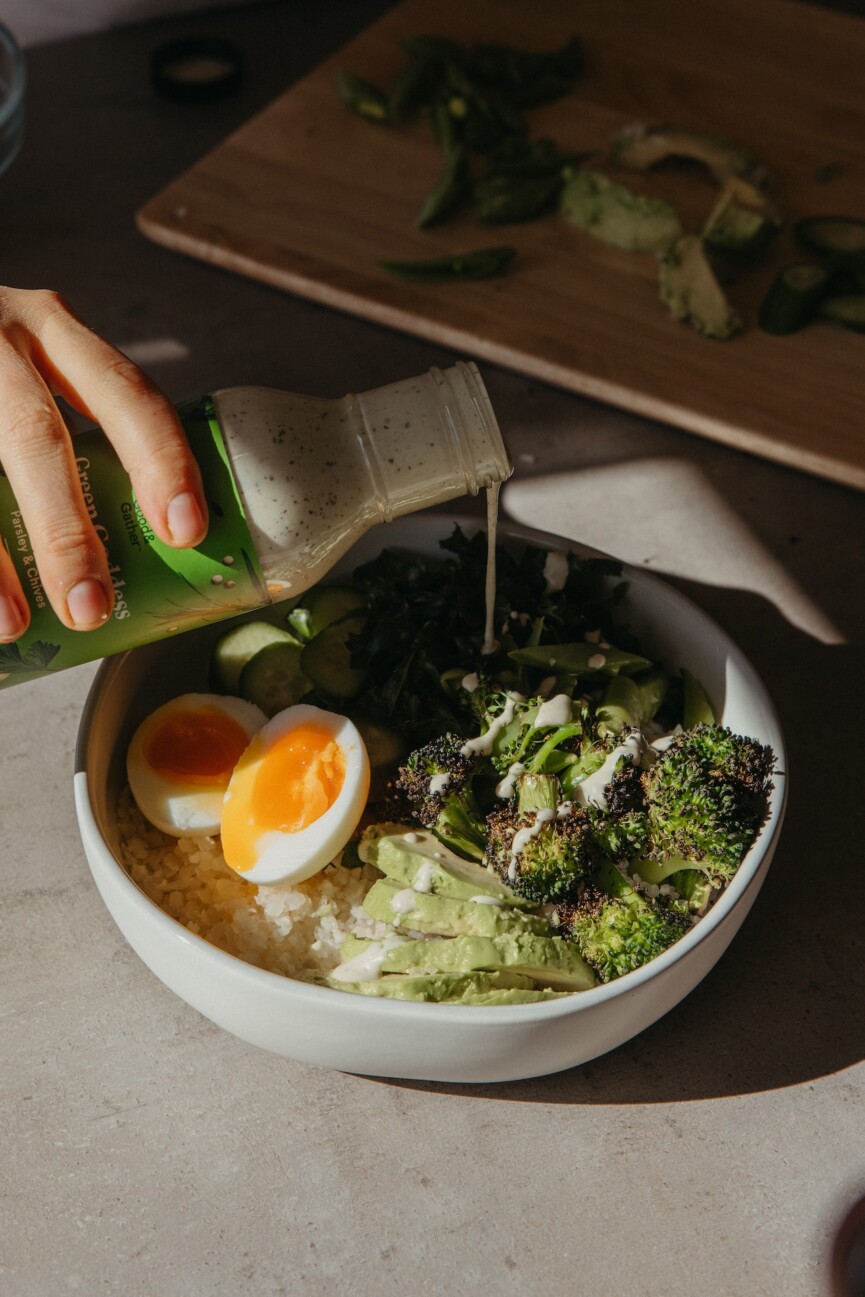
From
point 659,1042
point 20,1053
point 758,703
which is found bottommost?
point 20,1053

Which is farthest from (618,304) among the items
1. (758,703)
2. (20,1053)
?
(20,1053)

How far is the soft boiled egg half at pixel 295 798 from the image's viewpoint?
118 cm

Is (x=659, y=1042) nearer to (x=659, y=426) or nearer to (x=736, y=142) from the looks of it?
(x=659, y=426)

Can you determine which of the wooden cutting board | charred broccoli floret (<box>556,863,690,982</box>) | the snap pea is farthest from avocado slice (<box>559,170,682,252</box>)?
charred broccoli floret (<box>556,863,690,982</box>)

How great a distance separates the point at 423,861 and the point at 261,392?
481mm

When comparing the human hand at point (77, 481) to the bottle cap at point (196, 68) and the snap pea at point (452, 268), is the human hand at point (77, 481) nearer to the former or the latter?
the snap pea at point (452, 268)

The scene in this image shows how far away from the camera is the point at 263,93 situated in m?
2.54

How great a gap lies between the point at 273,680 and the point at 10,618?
382 mm

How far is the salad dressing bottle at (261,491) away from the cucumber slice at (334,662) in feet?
0.78

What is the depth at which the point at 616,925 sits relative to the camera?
43.9 inches

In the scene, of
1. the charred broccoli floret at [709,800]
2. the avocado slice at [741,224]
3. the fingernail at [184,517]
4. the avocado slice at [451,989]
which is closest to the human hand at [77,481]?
the fingernail at [184,517]

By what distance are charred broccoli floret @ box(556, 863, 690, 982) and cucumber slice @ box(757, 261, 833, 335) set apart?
1.10 metres

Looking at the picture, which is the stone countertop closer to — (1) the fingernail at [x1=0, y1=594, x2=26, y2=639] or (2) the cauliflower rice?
(2) the cauliflower rice

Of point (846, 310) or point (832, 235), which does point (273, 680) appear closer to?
point (846, 310)
